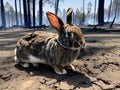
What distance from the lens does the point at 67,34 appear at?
405cm

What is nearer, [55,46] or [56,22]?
[56,22]

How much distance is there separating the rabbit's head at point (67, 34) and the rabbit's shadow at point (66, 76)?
54 cm

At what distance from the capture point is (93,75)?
4.53 metres

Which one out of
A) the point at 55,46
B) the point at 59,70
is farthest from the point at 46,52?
the point at 59,70

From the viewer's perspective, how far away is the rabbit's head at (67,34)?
4.00 meters

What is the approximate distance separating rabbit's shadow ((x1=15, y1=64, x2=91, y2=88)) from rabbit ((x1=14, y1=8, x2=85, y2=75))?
9cm

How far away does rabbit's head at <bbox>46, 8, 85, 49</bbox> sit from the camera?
4.00 metres

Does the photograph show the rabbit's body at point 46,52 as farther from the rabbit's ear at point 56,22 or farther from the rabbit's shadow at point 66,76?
the rabbit's ear at point 56,22

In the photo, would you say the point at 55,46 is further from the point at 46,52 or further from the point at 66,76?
the point at 66,76

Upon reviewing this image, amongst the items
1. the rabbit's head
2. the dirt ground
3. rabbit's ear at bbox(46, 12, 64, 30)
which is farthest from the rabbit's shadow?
rabbit's ear at bbox(46, 12, 64, 30)

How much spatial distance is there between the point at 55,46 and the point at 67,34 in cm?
36

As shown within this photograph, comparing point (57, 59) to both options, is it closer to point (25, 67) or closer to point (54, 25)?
point (54, 25)

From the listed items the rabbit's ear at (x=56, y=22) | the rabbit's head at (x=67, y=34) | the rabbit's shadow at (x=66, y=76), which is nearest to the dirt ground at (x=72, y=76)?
the rabbit's shadow at (x=66, y=76)

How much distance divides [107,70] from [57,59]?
1.03 metres
